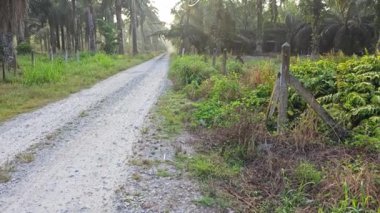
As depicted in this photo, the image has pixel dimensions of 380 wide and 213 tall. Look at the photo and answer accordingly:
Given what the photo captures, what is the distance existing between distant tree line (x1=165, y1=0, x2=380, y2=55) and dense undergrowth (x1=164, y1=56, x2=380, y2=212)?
13.6m

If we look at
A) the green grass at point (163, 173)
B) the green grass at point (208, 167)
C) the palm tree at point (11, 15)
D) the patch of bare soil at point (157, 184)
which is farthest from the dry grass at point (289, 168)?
the palm tree at point (11, 15)

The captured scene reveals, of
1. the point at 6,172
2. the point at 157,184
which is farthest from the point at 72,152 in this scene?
the point at 157,184

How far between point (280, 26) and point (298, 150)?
35.5 metres

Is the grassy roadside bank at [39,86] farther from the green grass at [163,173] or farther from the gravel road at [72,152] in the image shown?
the green grass at [163,173]

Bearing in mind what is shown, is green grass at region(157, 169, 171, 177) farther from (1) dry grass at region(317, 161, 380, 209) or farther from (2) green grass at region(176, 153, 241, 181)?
(1) dry grass at region(317, 161, 380, 209)

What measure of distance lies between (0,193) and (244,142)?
11.7ft

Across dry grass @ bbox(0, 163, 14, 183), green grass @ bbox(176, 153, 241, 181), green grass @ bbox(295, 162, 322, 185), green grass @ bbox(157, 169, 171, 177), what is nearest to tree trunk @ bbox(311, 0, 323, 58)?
green grass @ bbox(176, 153, 241, 181)

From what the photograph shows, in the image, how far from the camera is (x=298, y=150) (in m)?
5.76

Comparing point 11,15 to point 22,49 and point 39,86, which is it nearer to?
point 39,86

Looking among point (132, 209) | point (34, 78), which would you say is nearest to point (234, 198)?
point (132, 209)

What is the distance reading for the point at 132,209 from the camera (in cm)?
427

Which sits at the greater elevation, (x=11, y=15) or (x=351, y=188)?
(x=11, y=15)

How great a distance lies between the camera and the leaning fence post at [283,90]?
20.5 feet

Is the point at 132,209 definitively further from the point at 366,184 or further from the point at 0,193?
the point at 366,184
